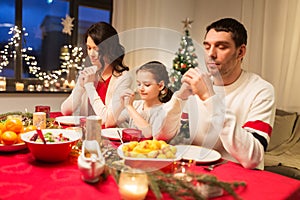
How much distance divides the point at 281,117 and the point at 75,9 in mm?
2642

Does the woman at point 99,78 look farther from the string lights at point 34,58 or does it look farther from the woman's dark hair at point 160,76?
the string lights at point 34,58

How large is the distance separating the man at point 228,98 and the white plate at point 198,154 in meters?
0.06

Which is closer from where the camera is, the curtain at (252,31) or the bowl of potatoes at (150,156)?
the bowl of potatoes at (150,156)

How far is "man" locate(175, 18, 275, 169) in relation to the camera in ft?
3.39

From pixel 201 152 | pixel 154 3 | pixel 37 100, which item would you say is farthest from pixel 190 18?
pixel 201 152

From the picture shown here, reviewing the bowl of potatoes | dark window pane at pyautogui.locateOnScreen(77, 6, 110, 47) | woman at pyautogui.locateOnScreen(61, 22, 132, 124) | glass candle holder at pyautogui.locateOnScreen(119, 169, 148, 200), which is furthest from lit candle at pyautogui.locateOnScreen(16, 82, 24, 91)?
glass candle holder at pyautogui.locateOnScreen(119, 169, 148, 200)

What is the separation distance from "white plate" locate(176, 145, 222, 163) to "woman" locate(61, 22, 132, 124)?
0.72 metres

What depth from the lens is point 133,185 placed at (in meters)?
0.73

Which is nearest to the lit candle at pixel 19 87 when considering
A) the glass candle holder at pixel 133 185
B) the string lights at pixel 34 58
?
the string lights at pixel 34 58

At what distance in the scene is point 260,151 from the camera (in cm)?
105

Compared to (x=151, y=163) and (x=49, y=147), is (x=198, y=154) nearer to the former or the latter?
(x=151, y=163)

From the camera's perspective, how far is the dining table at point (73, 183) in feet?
2.54

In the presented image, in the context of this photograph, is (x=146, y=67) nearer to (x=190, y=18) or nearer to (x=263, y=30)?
(x=263, y=30)

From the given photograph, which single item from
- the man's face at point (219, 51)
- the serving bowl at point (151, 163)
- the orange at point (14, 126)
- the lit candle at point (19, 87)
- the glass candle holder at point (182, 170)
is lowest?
the glass candle holder at point (182, 170)
